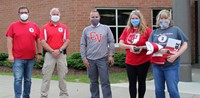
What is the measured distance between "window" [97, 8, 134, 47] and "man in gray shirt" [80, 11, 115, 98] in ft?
27.8

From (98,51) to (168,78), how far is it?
173 cm

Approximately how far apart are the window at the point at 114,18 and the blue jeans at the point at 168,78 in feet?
31.6

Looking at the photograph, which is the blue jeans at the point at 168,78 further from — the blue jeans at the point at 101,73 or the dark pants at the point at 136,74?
the blue jeans at the point at 101,73

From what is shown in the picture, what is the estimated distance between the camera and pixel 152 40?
6203 mm

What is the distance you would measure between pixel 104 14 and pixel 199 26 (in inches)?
189

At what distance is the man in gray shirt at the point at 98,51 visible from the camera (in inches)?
281

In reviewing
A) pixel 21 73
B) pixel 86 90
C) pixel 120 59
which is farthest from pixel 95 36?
pixel 120 59

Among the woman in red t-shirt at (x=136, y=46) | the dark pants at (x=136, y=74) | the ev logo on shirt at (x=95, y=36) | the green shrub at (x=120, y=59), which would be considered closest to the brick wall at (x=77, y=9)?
the green shrub at (x=120, y=59)

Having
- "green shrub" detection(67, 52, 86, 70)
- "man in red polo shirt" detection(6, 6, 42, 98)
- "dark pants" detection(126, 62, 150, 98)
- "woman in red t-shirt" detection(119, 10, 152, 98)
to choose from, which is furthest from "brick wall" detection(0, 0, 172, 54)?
"dark pants" detection(126, 62, 150, 98)

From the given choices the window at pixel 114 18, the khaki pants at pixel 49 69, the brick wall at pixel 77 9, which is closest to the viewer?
the khaki pants at pixel 49 69

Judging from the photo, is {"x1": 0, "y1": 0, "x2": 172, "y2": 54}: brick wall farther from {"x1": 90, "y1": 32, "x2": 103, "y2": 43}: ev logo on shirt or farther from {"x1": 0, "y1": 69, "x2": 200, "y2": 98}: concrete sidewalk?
{"x1": 90, "y1": 32, "x2": 103, "y2": 43}: ev logo on shirt

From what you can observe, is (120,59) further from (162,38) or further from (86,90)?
(162,38)

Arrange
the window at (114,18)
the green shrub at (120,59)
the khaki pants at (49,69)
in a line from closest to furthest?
1. the khaki pants at (49,69)
2. the green shrub at (120,59)
3. the window at (114,18)

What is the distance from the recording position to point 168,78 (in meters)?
5.98
